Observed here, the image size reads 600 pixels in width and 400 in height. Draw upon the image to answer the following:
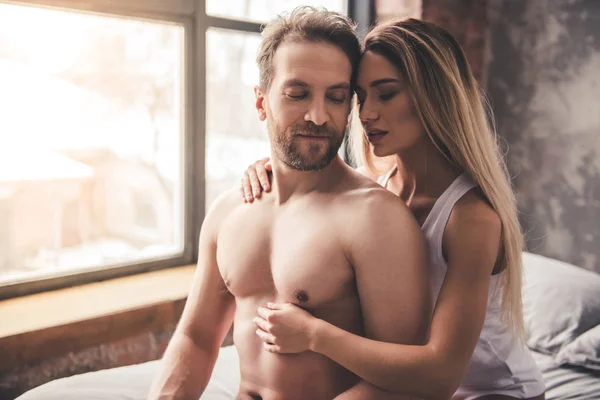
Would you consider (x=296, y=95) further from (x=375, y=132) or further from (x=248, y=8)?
(x=248, y=8)

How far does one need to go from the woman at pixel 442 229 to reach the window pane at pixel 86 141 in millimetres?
1073

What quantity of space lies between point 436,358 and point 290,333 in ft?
0.91

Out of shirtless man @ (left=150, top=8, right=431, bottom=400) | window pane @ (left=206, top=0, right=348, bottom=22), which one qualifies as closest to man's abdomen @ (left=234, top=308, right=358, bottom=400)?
shirtless man @ (left=150, top=8, right=431, bottom=400)

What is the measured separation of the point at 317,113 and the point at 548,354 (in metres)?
1.47

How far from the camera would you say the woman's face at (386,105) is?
1.26 m

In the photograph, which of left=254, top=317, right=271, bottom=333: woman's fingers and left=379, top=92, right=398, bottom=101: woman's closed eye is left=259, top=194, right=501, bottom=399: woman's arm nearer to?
left=254, top=317, right=271, bottom=333: woman's fingers

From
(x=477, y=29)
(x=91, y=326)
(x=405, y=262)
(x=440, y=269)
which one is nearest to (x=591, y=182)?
(x=477, y=29)

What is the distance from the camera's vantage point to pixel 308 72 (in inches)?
45.5

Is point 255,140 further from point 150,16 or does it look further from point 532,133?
point 532,133

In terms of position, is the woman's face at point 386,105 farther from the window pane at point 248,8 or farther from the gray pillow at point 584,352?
the window pane at point 248,8

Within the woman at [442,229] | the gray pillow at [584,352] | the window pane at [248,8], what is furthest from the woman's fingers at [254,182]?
the gray pillow at [584,352]

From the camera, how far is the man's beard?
1163mm

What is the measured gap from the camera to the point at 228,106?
2.62 m

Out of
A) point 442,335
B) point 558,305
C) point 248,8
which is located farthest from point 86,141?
point 558,305
